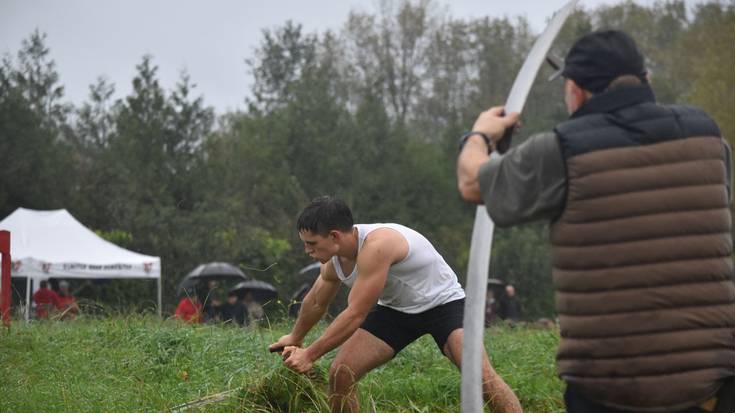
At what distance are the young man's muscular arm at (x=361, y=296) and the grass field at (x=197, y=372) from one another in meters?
0.38

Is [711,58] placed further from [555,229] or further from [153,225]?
[555,229]

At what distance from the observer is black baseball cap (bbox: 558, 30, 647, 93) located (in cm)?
315

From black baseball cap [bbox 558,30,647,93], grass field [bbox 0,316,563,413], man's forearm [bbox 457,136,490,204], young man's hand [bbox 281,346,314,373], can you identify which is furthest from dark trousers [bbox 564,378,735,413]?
grass field [bbox 0,316,563,413]

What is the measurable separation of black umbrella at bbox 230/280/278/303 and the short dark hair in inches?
435

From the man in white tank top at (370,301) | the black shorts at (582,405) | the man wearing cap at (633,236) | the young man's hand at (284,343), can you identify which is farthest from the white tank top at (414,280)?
the man wearing cap at (633,236)

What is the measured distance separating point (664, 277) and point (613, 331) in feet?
0.71

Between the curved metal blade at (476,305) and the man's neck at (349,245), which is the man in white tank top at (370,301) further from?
the curved metal blade at (476,305)

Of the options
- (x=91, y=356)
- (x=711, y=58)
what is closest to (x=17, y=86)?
(x=711, y=58)

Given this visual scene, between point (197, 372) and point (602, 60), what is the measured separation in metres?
4.73

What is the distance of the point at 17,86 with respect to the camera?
33219 mm

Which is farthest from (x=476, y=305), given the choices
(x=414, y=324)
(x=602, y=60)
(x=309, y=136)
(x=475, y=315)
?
(x=309, y=136)

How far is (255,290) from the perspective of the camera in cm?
1817

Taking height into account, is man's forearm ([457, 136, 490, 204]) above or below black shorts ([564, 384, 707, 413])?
above

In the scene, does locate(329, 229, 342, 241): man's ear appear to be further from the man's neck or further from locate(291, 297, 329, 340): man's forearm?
locate(291, 297, 329, 340): man's forearm
